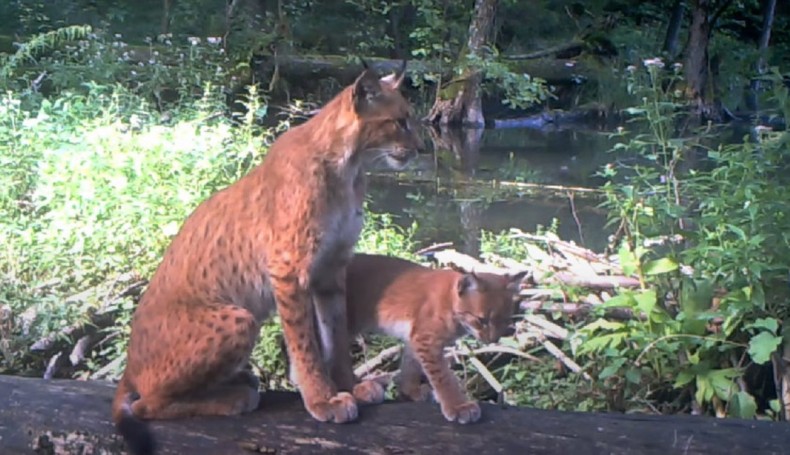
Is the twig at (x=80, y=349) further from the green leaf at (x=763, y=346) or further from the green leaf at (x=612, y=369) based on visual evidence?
the green leaf at (x=763, y=346)

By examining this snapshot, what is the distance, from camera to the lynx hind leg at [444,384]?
11.9ft

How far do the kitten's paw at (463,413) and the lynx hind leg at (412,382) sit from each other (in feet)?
1.76

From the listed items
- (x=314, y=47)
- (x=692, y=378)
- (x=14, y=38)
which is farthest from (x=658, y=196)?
(x=314, y=47)

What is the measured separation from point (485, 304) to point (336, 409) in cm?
72

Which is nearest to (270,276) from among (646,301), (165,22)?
(646,301)

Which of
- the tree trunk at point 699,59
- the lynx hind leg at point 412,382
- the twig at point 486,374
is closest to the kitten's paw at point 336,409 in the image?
the lynx hind leg at point 412,382

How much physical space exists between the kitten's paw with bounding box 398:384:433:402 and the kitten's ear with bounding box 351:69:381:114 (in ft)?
3.67

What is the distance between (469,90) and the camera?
1791 centimetres

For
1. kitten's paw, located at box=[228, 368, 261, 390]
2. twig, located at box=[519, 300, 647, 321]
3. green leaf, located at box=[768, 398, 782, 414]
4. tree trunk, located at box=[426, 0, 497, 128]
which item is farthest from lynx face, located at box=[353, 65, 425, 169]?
tree trunk, located at box=[426, 0, 497, 128]

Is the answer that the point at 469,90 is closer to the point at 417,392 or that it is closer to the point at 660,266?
the point at 660,266

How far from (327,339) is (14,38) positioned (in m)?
14.2

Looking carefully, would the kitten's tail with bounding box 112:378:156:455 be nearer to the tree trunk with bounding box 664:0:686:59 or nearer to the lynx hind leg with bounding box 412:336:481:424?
the lynx hind leg with bounding box 412:336:481:424

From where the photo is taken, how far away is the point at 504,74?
16.1 m

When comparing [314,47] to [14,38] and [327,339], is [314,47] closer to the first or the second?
[14,38]
